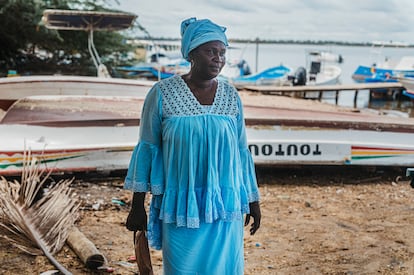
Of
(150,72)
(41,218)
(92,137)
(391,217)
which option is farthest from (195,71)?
(150,72)

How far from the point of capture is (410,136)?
6.16 metres

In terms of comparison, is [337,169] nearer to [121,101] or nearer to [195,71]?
[121,101]

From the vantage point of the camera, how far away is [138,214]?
2281 mm

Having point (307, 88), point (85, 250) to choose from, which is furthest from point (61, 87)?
point (307, 88)

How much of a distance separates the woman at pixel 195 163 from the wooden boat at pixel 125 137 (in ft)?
10.3

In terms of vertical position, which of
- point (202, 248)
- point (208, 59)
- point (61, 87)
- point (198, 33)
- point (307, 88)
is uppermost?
point (198, 33)

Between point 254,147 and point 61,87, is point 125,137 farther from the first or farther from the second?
point 61,87

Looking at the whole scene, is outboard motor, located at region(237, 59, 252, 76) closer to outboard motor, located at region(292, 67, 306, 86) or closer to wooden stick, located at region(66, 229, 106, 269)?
outboard motor, located at region(292, 67, 306, 86)

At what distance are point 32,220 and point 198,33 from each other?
83.0 inches

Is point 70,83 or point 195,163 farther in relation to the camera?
point 70,83

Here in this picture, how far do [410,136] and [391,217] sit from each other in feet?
6.17

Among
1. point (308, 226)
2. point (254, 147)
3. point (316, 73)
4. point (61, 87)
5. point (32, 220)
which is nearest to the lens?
point (32, 220)

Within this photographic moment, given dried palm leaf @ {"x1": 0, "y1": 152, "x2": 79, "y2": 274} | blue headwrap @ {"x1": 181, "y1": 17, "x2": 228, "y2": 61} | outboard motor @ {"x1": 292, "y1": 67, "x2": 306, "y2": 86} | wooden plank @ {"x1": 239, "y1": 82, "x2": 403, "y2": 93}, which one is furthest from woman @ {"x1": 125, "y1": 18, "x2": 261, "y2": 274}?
outboard motor @ {"x1": 292, "y1": 67, "x2": 306, "y2": 86}

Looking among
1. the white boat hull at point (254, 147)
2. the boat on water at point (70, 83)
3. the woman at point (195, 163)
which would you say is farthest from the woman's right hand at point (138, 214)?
the boat on water at point (70, 83)
